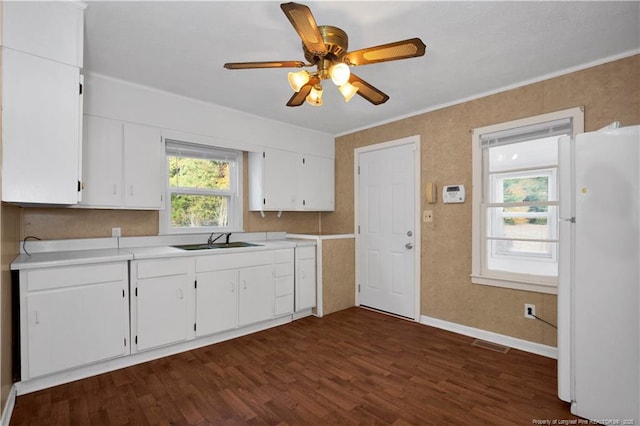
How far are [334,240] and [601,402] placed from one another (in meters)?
2.80

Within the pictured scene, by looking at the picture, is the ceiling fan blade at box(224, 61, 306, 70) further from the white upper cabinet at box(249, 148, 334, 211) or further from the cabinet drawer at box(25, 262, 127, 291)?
the white upper cabinet at box(249, 148, 334, 211)

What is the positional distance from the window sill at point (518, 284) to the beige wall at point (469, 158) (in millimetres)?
52

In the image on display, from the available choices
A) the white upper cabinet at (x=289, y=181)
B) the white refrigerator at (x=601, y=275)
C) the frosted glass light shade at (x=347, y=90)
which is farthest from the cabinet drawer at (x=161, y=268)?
the white refrigerator at (x=601, y=275)

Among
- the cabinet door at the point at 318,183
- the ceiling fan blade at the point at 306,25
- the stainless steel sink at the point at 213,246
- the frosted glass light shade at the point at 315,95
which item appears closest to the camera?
the ceiling fan blade at the point at 306,25

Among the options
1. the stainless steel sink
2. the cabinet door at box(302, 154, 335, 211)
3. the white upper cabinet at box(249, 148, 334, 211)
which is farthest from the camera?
the cabinet door at box(302, 154, 335, 211)

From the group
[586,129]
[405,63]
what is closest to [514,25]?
[405,63]

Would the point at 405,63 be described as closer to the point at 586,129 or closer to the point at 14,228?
the point at 586,129

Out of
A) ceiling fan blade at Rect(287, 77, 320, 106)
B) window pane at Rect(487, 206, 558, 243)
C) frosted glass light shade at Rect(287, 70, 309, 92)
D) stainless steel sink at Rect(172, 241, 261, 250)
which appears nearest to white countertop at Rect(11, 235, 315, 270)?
stainless steel sink at Rect(172, 241, 261, 250)

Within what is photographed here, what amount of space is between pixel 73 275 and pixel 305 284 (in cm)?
228

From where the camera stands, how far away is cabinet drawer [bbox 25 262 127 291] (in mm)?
2191

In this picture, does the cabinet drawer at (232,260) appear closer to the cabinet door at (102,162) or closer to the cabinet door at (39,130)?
the cabinet door at (102,162)

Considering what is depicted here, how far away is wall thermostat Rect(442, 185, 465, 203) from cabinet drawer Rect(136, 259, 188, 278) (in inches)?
106

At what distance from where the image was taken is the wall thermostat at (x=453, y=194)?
10.9 feet

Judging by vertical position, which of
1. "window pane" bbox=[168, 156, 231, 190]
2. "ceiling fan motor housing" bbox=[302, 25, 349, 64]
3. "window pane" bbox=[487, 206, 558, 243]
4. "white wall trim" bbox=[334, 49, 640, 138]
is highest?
"white wall trim" bbox=[334, 49, 640, 138]
